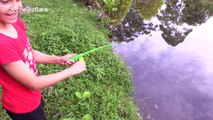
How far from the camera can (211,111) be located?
22.7ft

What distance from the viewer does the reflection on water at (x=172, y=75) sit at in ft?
22.2

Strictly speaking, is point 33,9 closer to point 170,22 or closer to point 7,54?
point 170,22

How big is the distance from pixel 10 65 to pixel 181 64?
734 cm

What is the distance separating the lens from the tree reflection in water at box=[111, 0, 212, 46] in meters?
10.7

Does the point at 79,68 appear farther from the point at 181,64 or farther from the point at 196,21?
the point at 196,21

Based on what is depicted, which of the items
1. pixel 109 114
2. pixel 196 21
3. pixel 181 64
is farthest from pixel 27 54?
pixel 196 21

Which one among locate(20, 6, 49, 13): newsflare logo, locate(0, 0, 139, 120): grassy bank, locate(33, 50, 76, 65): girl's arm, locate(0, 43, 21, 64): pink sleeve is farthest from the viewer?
locate(20, 6, 49, 13): newsflare logo

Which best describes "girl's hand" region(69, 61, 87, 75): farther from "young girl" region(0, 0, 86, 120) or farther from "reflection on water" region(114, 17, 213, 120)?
"reflection on water" region(114, 17, 213, 120)

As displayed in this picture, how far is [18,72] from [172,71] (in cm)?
680

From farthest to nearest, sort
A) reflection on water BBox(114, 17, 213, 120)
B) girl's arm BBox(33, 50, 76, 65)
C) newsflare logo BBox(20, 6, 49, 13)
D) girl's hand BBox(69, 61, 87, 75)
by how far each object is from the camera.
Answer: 1. newsflare logo BBox(20, 6, 49, 13)
2. reflection on water BBox(114, 17, 213, 120)
3. girl's arm BBox(33, 50, 76, 65)
4. girl's hand BBox(69, 61, 87, 75)

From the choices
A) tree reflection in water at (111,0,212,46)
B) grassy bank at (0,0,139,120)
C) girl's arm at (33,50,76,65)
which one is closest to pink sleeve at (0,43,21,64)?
girl's arm at (33,50,76,65)

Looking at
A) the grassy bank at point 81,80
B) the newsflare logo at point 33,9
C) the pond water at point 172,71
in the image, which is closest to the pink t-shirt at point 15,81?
the grassy bank at point 81,80

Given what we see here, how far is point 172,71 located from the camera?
27.4 ft

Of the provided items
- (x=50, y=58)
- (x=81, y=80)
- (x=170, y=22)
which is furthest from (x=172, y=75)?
(x=50, y=58)
